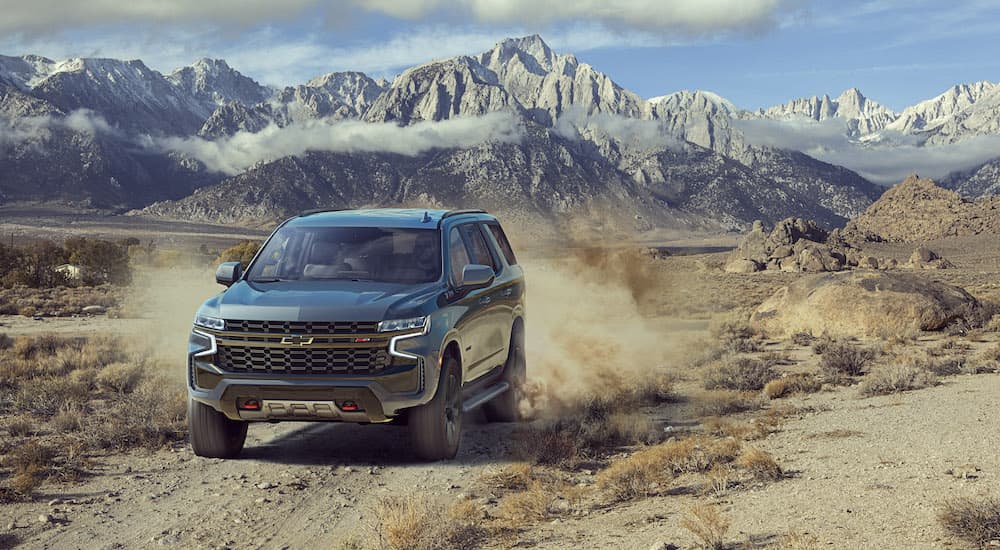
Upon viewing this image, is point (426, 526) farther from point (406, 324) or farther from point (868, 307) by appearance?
point (868, 307)

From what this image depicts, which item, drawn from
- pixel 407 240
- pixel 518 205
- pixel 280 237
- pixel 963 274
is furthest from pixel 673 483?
pixel 518 205

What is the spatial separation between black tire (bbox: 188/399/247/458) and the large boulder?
15.8 m

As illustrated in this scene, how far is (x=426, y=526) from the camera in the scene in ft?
21.0

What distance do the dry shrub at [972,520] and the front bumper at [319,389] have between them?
4.19m

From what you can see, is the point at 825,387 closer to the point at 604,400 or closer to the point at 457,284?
the point at 604,400

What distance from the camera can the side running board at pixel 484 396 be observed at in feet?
31.1

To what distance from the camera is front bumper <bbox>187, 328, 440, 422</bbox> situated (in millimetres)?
8133

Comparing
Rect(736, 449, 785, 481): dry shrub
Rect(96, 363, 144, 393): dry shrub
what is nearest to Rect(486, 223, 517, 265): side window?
Rect(736, 449, 785, 481): dry shrub

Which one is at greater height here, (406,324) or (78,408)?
(406,324)

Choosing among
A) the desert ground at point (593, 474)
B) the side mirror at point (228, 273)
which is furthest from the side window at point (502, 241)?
the side mirror at point (228, 273)

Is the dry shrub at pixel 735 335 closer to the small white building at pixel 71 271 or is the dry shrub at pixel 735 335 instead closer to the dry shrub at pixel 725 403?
the dry shrub at pixel 725 403

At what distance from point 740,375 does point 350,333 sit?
8611mm

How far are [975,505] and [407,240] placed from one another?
567cm

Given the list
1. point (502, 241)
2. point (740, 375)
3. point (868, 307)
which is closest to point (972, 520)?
point (502, 241)
